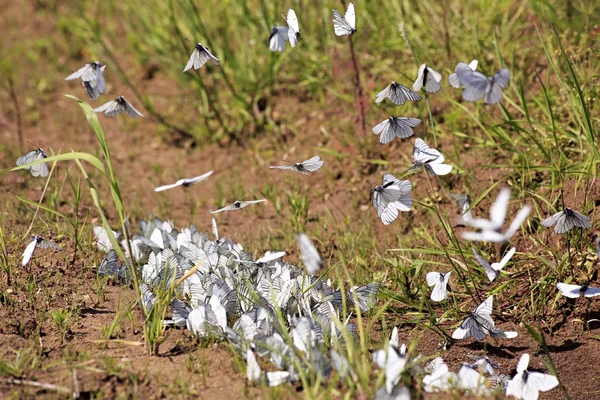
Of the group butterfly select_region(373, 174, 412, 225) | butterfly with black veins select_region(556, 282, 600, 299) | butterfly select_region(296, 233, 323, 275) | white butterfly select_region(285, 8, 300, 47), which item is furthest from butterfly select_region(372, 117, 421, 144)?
butterfly with black veins select_region(556, 282, 600, 299)

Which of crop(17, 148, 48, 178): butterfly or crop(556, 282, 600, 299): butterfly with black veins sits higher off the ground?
crop(17, 148, 48, 178): butterfly

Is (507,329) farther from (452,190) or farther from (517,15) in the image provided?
(517,15)

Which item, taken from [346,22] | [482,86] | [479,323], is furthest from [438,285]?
[346,22]

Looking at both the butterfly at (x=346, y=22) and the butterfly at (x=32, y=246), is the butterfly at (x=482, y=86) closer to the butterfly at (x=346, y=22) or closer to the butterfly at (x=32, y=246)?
the butterfly at (x=346, y=22)

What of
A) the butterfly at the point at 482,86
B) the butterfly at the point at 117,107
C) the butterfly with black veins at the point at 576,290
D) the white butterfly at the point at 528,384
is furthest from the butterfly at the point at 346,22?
the white butterfly at the point at 528,384

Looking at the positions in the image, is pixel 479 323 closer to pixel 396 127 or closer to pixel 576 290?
pixel 576 290

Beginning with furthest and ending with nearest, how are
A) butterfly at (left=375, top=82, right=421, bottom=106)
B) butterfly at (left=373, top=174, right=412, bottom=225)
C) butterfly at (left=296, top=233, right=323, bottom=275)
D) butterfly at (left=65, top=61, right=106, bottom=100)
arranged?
butterfly at (left=65, top=61, right=106, bottom=100)
butterfly at (left=375, top=82, right=421, bottom=106)
butterfly at (left=373, top=174, right=412, bottom=225)
butterfly at (left=296, top=233, right=323, bottom=275)

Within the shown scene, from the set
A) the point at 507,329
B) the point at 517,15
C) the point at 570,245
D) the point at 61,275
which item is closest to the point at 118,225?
the point at 61,275

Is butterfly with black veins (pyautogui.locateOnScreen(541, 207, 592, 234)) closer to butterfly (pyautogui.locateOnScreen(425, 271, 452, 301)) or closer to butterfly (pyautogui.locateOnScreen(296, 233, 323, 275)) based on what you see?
butterfly (pyautogui.locateOnScreen(425, 271, 452, 301))
